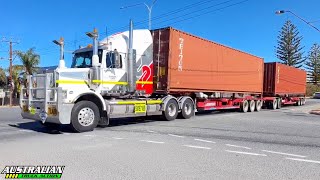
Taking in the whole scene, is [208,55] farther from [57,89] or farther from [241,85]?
[57,89]

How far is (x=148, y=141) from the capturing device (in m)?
9.77

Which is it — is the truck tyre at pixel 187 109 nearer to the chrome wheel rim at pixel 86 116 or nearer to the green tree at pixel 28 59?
the chrome wheel rim at pixel 86 116

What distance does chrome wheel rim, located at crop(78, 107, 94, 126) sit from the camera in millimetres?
11547

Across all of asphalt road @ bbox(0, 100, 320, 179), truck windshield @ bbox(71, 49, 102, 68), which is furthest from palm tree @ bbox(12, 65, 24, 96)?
asphalt road @ bbox(0, 100, 320, 179)

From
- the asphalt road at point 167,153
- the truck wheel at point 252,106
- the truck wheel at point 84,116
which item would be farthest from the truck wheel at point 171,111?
the truck wheel at point 252,106

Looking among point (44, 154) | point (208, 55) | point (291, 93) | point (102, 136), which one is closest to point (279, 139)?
point (102, 136)

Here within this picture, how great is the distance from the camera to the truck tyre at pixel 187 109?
666 inches

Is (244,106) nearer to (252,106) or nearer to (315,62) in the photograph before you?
(252,106)

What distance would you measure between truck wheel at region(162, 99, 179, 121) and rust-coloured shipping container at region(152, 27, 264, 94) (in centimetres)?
57

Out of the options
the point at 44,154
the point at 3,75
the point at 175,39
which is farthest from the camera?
the point at 3,75

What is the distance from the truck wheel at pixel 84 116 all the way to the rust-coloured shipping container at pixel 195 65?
4.44 m

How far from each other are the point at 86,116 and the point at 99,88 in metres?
1.34

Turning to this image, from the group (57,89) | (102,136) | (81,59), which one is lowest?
(102,136)

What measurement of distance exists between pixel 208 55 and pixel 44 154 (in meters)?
12.7
